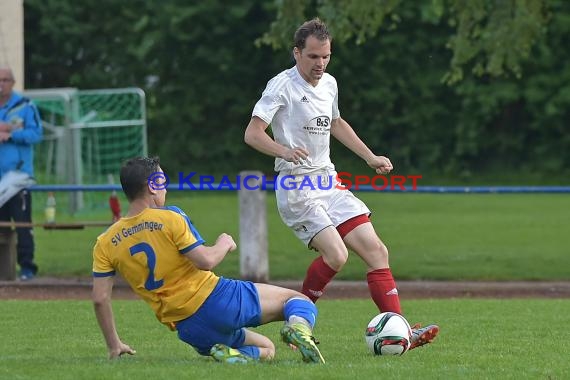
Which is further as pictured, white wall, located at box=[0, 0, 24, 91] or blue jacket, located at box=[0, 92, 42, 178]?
white wall, located at box=[0, 0, 24, 91]

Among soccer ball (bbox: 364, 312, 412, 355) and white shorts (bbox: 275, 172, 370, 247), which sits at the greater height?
white shorts (bbox: 275, 172, 370, 247)

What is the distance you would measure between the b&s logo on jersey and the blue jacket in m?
5.97

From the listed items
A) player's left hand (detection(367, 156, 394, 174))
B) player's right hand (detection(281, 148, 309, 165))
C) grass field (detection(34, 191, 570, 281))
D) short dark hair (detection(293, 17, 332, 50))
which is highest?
short dark hair (detection(293, 17, 332, 50))

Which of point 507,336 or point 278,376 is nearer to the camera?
point 278,376

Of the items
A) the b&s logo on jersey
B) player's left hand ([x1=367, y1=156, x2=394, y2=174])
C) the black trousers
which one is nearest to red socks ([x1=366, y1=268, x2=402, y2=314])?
player's left hand ([x1=367, y1=156, x2=394, y2=174])

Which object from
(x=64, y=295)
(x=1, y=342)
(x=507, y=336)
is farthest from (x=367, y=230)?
(x=64, y=295)

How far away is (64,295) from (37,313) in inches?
107

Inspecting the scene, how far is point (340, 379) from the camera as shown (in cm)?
612

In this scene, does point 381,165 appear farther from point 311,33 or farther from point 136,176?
point 136,176

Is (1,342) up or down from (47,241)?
up

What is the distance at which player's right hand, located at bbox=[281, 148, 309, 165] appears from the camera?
7344mm

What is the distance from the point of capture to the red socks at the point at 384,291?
7.90 meters

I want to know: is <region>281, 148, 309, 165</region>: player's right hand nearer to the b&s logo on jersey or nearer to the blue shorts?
the b&s logo on jersey

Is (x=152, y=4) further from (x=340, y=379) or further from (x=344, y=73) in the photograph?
(x=340, y=379)
